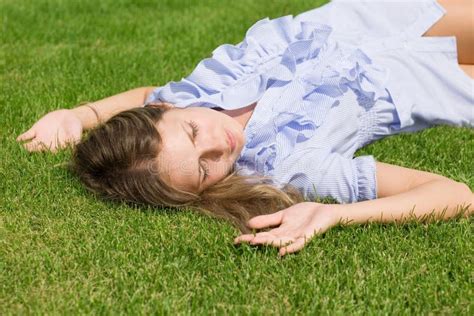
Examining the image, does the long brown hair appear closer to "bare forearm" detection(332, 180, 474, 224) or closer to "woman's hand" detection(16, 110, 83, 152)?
"bare forearm" detection(332, 180, 474, 224)

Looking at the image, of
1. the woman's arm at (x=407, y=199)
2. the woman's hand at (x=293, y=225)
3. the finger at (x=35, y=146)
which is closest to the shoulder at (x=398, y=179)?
the woman's arm at (x=407, y=199)

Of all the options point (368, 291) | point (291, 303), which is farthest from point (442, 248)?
point (291, 303)

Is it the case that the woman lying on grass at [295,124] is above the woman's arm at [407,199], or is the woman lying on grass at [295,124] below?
above

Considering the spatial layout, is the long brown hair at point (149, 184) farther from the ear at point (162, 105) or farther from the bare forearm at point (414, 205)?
the bare forearm at point (414, 205)

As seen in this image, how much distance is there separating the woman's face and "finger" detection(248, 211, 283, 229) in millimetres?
368

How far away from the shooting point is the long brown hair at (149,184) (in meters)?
3.13

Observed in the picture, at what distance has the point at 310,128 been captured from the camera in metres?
3.46

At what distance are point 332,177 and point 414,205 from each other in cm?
37

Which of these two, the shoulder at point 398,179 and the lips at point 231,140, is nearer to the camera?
the shoulder at point 398,179

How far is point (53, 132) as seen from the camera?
3.79 metres

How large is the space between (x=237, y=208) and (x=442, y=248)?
2.56ft

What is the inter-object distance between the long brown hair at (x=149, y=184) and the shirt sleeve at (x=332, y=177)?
0.17 ft

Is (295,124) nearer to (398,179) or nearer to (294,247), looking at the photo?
(398,179)

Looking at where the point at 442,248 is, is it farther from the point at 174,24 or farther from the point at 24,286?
the point at 174,24
